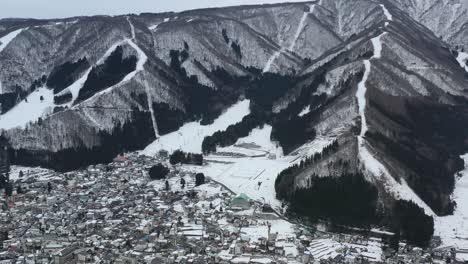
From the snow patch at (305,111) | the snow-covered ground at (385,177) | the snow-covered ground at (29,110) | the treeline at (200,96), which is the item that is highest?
the treeline at (200,96)

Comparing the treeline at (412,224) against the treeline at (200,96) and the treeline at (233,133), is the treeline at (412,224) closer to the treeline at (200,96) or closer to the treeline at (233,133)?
the treeline at (233,133)

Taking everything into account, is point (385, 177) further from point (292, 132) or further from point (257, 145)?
point (257, 145)

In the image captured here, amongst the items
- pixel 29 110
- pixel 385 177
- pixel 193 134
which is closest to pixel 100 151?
pixel 193 134

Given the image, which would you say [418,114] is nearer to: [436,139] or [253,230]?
[436,139]

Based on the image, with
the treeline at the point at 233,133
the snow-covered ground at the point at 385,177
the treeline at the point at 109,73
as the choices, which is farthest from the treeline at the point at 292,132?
the treeline at the point at 109,73

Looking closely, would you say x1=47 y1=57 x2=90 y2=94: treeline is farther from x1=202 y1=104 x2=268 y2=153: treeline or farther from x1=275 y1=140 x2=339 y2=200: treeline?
x1=275 y1=140 x2=339 y2=200: treeline

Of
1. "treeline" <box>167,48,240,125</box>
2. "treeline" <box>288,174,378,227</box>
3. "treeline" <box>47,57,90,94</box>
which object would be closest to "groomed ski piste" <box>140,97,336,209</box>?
"treeline" <box>167,48,240,125</box>
